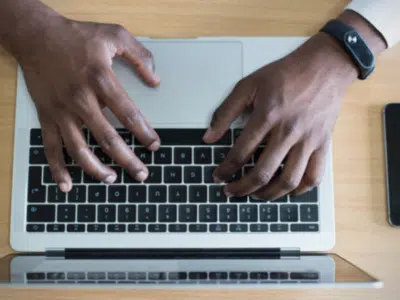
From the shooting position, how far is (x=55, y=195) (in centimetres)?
60

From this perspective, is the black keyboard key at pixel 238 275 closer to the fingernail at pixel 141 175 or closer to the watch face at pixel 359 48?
the fingernail at pixel 141 175

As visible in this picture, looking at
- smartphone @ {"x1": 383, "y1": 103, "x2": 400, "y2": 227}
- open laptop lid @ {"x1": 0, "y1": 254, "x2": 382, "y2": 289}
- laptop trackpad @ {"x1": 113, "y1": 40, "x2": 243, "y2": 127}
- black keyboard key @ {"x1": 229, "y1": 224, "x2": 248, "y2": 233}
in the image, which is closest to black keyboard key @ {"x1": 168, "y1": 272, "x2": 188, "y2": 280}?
open laptop lid @ {"x1": 0, "y1": 254, "x2": 382, "y2": 289}

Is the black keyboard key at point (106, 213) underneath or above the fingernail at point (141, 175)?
underneath

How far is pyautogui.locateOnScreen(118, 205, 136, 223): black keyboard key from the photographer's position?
593 millimetres

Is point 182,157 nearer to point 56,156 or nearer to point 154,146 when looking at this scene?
point 154,146

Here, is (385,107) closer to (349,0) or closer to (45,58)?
(349,0)

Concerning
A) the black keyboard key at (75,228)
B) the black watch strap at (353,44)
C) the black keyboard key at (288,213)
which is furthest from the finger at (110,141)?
the black watch strap at (353,44)

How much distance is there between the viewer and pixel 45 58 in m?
0.60

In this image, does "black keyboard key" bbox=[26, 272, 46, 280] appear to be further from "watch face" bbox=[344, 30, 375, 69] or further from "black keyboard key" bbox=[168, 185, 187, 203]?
"watch face" bbox=[344, 30, 375, 69]

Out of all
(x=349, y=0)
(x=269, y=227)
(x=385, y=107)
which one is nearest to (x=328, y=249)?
(x=269, y=227)

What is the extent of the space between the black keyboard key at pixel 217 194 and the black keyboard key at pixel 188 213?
0.03m

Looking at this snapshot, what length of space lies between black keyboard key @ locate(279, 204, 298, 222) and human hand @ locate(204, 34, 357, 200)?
2 centimetres

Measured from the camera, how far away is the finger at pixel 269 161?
0.56 metres

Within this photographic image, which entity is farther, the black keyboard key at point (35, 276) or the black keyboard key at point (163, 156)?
the black keyboard key at point (163, 156)
